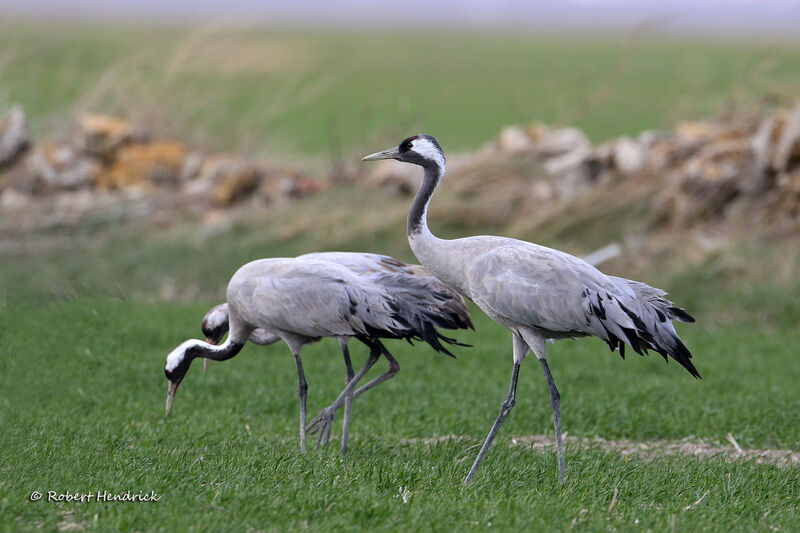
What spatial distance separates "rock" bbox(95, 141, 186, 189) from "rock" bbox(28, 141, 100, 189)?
0.27m

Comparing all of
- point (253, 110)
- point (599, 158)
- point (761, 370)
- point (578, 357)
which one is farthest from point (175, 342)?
point (253, 110)

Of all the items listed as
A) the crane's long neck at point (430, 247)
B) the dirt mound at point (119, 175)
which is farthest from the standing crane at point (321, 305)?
the dirt mound at point (119, 175)

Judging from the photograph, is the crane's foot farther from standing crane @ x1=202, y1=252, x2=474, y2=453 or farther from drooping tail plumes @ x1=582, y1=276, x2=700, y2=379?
drooping tail plumes @ x1=582, y1=276, x2=700, y2=379

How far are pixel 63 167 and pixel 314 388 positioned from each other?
40.9 feet

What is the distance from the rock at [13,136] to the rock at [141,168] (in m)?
1.65

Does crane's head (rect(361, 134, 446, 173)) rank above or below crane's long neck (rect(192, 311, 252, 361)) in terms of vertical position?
above

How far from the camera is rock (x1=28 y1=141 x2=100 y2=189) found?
19.6 m

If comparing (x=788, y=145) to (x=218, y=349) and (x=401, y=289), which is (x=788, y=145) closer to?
(x=401, y=289)

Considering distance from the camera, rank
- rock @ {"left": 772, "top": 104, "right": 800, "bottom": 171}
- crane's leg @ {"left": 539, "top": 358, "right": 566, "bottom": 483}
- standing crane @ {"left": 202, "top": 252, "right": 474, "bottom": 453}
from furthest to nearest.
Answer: rock @ {"left": 772, "top": 104, "right": 800, "bottom": 171} → standing crane @ {"left": 202, "top": 252, "right": 474, "bottom": 453} → crane's leg @ {"left": 539, "top": 358, "right": 566, "bottom": 483}

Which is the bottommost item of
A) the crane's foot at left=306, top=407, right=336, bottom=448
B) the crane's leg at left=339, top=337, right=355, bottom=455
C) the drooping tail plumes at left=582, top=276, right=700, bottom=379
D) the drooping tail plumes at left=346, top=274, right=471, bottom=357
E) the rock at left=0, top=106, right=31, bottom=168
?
the rock at left=0, top=106, right=31, bottom=168

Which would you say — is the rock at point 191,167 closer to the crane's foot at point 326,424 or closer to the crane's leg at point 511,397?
the crane's foot at point 326,424

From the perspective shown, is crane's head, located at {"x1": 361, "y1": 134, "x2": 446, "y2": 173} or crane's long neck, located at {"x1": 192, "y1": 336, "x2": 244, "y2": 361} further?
crane's long neck, located at {"x1": 192, "y1": 336, "x2": 244, "y2": 361}

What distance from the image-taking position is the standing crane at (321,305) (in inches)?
258

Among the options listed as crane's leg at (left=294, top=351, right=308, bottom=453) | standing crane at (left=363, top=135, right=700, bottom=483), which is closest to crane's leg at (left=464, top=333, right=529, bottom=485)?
standing crane at (left=363, top=135, right=700, bottom=483)
